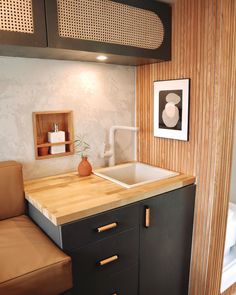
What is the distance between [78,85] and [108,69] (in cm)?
30

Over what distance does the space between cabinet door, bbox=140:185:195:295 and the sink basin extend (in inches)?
11.6

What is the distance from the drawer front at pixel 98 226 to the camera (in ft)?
3.84

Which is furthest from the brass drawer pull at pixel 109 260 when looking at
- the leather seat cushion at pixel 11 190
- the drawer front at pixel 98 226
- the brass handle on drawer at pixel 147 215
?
the leather seat cushion at pixel 11 190

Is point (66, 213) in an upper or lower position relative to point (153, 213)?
upper

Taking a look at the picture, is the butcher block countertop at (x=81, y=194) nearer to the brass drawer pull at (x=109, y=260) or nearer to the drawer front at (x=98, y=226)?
the drawer front at (x=98, y=226)

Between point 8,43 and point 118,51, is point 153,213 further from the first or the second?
point 8,43

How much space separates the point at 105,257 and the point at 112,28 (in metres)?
1.30

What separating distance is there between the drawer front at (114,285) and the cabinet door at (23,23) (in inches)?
48.8

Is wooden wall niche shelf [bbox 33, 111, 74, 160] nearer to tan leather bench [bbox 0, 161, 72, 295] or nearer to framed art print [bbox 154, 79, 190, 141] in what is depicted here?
tan leather bench [bbox 0, 161, 72, 295]

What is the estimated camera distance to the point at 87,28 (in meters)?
1.37

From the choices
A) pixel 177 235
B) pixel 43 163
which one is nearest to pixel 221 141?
pixel 177 235

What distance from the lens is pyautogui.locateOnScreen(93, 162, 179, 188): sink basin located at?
1.91 m

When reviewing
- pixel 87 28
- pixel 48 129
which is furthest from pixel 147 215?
pixel 87 28

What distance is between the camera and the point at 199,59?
62.0 inches
